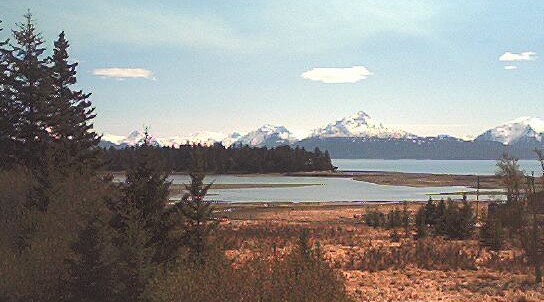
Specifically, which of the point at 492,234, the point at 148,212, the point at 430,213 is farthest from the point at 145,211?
the point at 430,213

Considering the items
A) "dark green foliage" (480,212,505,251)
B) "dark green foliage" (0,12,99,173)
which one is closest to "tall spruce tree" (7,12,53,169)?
"dark green foliage" (0,12,99,173)

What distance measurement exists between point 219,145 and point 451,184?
230 feet

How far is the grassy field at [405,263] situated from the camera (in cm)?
1759

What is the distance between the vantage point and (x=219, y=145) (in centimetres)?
15125

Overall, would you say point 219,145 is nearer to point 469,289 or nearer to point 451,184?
point 451,184

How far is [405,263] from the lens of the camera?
23.2m

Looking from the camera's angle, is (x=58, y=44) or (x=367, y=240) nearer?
(x=367, y=240)

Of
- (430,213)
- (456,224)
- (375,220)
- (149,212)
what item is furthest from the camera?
(375,220)

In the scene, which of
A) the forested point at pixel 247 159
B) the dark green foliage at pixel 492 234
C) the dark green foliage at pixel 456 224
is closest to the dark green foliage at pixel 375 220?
the dark green foliage at pixel 456 224

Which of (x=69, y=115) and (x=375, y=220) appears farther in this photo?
(x=375, y=220)

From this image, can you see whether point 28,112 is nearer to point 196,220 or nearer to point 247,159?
point 196,220

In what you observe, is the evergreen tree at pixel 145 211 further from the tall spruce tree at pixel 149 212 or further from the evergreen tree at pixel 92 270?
the evergreen tree at pixel 92 270

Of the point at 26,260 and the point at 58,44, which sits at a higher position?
the point at 58,44

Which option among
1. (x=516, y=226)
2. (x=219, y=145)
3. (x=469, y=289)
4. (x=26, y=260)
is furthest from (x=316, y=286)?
(x=219, y=145)
